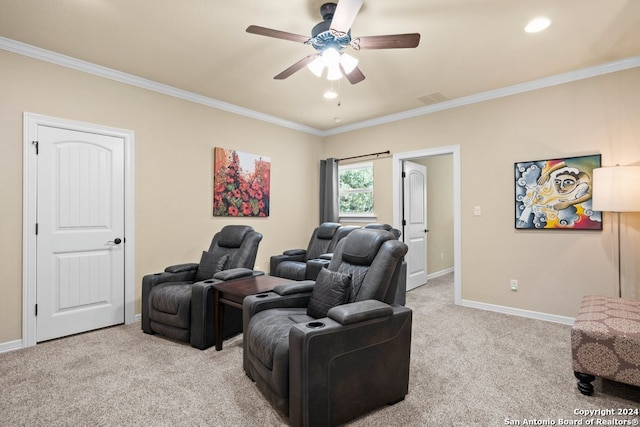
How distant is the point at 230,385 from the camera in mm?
2250

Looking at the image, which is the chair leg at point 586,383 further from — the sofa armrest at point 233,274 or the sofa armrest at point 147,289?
the sofa armrest at point 147,289

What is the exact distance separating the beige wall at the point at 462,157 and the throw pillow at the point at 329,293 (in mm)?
2343

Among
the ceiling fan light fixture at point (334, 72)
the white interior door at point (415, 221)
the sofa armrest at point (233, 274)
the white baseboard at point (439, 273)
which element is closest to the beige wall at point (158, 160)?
the sofa armrest at point (233, 274)

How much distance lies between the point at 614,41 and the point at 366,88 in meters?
2.28

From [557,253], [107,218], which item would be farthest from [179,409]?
[557,253]

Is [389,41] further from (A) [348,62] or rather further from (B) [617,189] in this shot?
(B) [617,189]

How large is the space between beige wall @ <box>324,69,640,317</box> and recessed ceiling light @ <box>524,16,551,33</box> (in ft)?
4.15

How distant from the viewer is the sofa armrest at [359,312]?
70.0 inches

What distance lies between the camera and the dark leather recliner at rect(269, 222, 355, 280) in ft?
14.5

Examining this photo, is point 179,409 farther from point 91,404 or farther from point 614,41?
point 614,41

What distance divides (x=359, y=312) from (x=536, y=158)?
10.3 feet

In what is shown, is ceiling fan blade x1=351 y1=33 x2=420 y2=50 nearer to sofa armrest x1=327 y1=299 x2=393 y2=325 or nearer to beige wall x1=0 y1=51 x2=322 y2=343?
sofa armrest x1=327 y1=299 x2=393 y2=325

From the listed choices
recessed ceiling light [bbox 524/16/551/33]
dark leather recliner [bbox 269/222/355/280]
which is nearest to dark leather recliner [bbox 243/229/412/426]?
dark leather recliner [bbox 269/222/355/280]

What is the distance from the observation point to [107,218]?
3.41m
